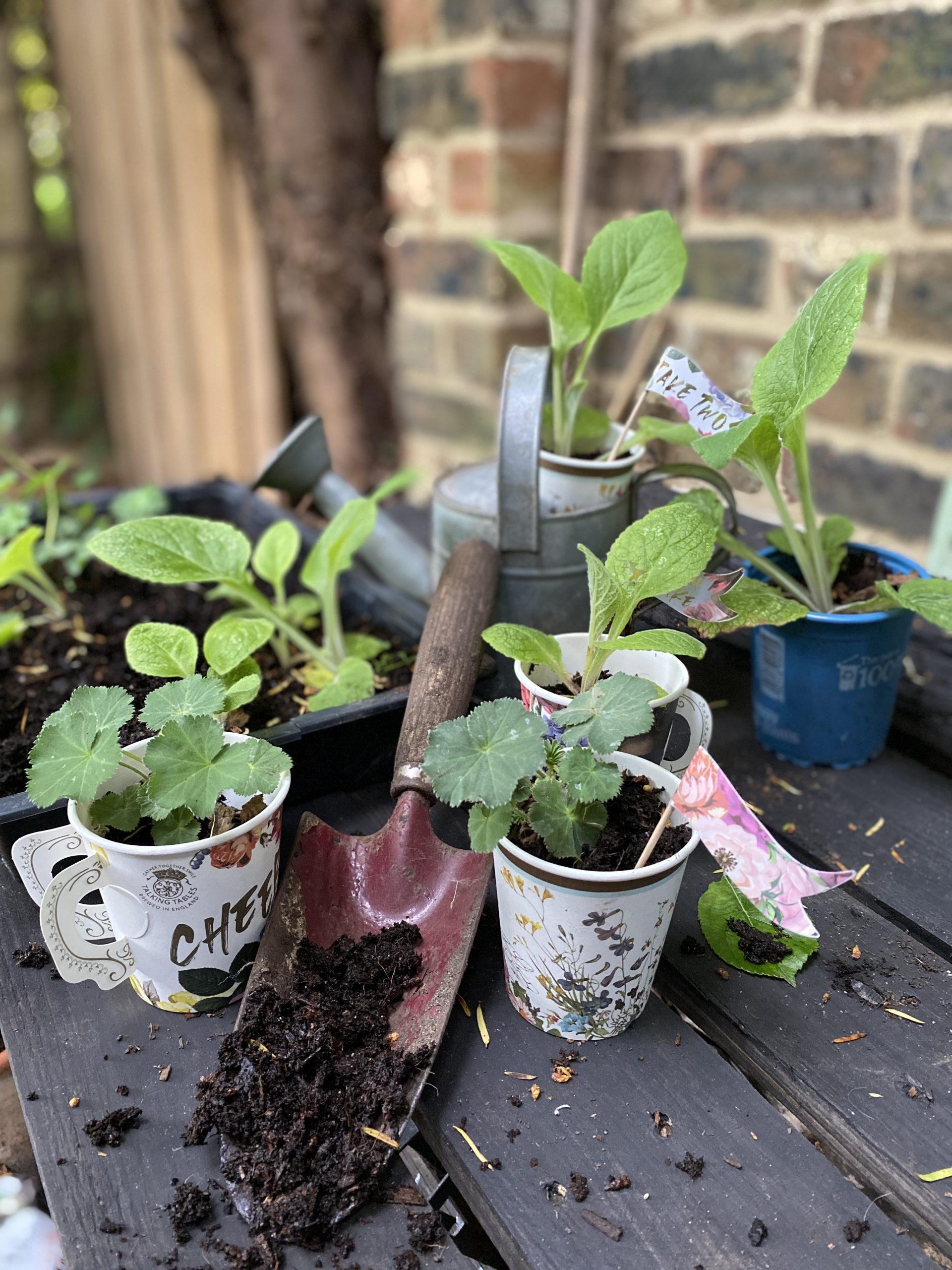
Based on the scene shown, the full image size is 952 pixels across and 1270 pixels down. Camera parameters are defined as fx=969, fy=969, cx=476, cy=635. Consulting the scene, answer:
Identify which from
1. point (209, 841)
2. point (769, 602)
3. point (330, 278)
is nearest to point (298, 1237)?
point (209, 841)

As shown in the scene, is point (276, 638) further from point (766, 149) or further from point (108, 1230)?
point (766, 149)

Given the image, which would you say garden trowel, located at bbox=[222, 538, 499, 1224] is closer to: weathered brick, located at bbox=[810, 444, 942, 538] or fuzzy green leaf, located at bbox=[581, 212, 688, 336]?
fuzzy green leaf, located at bbox=[581, 212, 688, 336]

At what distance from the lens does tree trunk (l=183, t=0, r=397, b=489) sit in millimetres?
2059

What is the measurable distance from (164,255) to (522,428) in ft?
6.39

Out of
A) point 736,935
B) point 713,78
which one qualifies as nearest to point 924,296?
point 713,78

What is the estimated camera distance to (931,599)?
0.75 meters

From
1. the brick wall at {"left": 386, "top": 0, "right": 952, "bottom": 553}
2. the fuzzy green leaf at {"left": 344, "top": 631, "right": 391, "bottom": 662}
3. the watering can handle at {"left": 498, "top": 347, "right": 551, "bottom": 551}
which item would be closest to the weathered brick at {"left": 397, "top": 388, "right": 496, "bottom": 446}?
the brick wall at {"left": 386, "top": 0, "right": 952, "bottom": 553}

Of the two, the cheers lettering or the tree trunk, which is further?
the tree trunk

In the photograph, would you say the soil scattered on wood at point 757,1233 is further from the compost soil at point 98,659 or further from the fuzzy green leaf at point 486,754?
the compost soil at point 98,659

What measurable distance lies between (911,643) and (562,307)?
55 cm

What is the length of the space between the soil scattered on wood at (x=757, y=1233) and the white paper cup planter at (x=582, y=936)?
0.15 meters

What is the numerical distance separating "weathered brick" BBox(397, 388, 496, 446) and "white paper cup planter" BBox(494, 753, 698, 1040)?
127 cm

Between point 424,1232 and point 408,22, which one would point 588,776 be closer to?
point 424,1232

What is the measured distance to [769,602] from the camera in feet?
2.62
